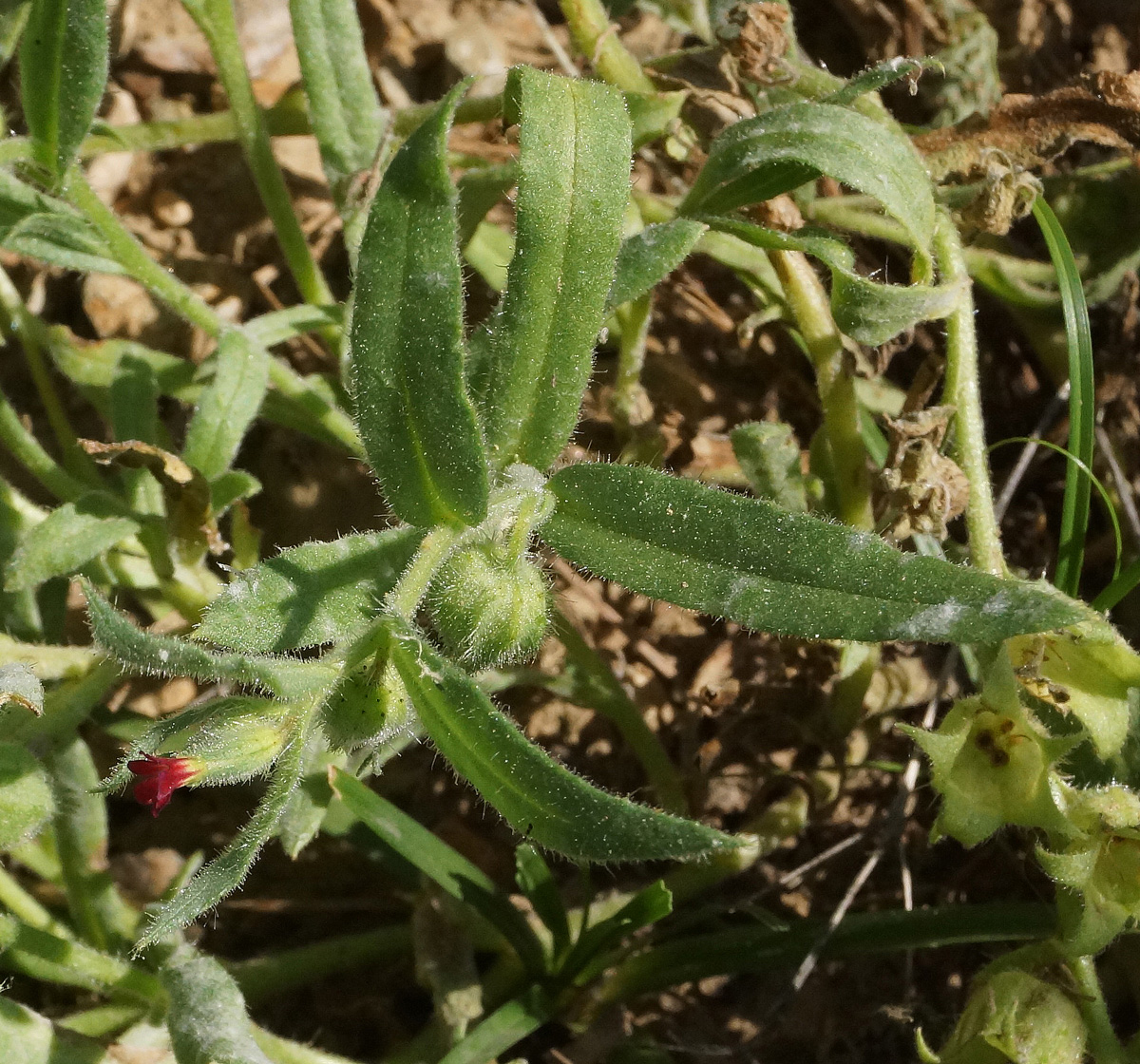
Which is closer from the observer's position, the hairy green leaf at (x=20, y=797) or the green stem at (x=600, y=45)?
the hairy green leaf at (x=20, y=797)

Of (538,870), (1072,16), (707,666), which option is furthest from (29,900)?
(1072,16)

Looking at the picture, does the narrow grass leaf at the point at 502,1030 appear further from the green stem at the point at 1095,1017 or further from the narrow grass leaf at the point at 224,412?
the narrow grass leaf at the point at 224,412

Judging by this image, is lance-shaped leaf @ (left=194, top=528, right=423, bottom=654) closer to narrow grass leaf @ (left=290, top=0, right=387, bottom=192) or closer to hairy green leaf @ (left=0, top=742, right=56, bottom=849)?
hairy green leaf @ (left=0, top=742, right=56, bottom=849)

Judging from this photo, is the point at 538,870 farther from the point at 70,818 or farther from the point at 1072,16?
the point at 1072,16

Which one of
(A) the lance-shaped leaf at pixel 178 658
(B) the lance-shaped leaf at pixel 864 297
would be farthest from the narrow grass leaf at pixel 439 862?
(B) the lance-shaped leaf at pixel 864 297

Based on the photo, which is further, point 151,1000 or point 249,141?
point 249,141

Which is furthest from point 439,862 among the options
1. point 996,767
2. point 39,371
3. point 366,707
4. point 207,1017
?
point 39,371
